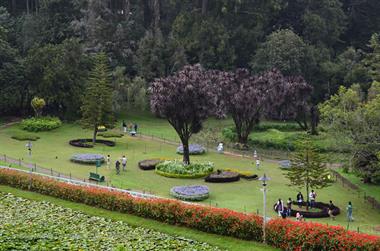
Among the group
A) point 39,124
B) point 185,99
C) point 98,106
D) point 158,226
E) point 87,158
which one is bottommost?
point 158,226

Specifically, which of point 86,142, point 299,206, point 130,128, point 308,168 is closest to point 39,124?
point 86,142

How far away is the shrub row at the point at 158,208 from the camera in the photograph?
101 feet

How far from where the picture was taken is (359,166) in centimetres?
4488

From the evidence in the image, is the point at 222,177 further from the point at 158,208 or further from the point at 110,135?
the point at 110,135

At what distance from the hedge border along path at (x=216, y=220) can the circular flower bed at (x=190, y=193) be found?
6.25 meters

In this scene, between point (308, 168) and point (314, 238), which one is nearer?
point (314, 238)

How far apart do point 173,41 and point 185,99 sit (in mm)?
39289

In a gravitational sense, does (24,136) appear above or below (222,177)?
above

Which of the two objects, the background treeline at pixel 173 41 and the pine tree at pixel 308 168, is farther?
the background treeline at pixel 173 41

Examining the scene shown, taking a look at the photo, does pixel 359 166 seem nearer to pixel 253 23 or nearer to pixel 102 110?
pixel 102 110

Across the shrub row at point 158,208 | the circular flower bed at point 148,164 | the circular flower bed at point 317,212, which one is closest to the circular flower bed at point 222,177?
the circular flower bed at point 148,164

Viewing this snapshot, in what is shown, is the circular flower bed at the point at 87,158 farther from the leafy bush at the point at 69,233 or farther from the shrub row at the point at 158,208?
the leafy bush at the point at 69,233

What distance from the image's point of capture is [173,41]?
8725 cm

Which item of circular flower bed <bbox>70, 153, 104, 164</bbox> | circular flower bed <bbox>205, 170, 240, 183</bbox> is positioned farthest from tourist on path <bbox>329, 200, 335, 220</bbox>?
circular flower bed <bbox>70, 153, 104, 164</bbox>
